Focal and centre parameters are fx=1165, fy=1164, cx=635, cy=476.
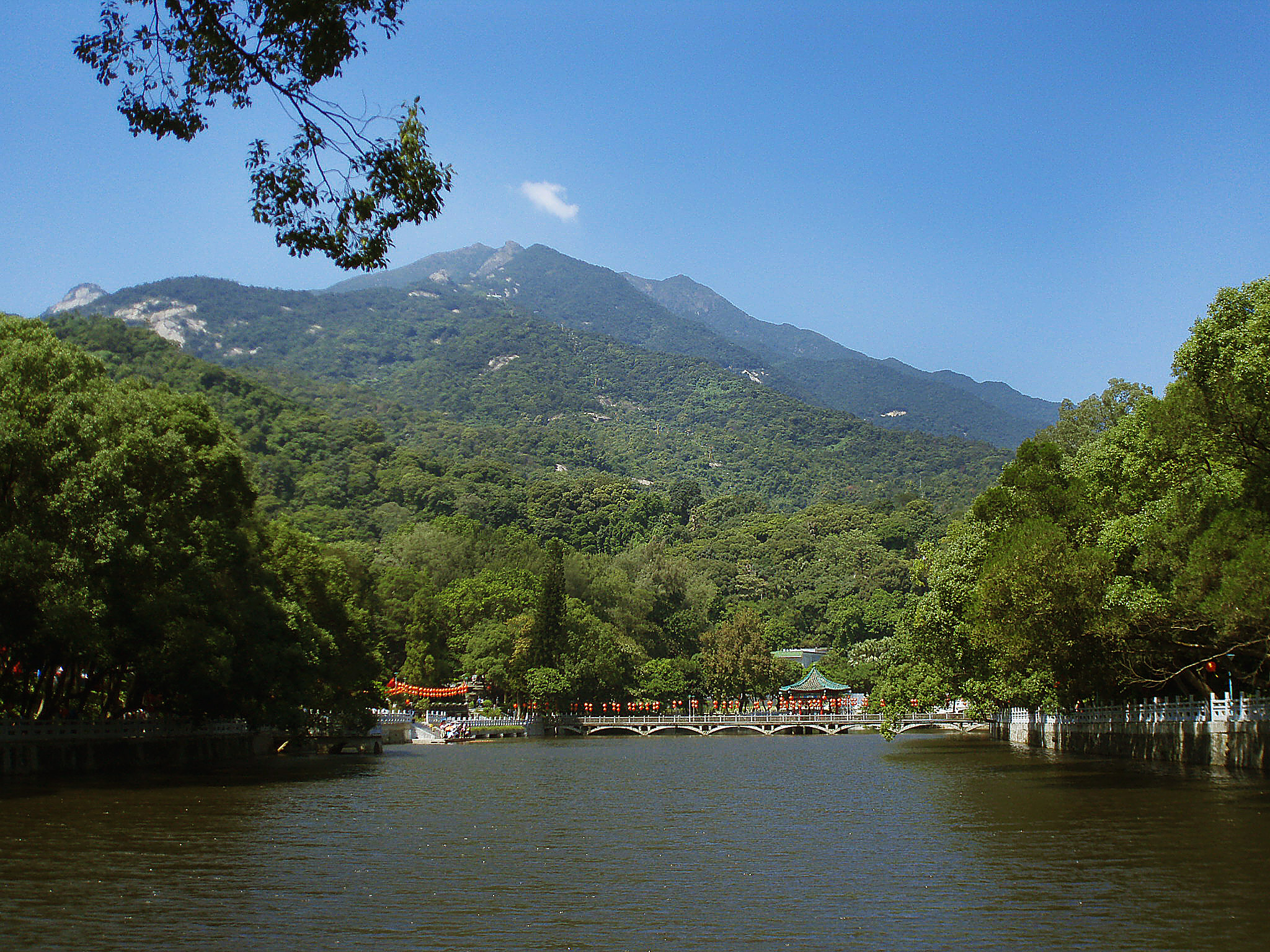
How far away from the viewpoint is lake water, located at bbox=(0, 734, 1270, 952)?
1195 cm

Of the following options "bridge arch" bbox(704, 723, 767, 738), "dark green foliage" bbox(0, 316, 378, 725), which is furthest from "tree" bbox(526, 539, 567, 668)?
"dark green foliage" bbox(0, 316, 378, 725)

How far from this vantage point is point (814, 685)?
107 metres

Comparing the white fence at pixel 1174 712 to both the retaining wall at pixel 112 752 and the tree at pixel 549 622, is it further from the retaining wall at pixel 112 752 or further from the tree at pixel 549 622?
the tree at pixel 549 622

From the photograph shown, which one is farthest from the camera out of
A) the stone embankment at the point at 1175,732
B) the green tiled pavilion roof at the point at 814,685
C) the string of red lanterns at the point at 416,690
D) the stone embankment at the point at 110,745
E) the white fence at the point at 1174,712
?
the green tiled pavilion roof at the point at 814,685

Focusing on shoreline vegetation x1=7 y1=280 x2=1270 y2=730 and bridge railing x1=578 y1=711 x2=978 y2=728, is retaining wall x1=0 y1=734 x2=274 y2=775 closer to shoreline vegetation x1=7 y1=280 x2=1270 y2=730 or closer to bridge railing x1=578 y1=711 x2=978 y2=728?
shoreline vegetation x1=7 y1=280 x2=1270 y2=730

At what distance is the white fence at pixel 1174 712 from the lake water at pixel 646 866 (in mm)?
2249

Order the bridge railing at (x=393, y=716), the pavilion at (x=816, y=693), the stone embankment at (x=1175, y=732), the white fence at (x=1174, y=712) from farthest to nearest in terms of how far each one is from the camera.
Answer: the pavilion at (x=816, y=693) < the bridge railing at (x=393, y=716) < the white fence at (x=1174, y=712) < the stone embankment at (x=1175, y=732)

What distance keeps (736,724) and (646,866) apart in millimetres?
79247

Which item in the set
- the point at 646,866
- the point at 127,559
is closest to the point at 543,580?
the point at 127,559

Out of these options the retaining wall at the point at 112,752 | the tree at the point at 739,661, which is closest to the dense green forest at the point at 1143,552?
the retaining wall at the point at 112,752

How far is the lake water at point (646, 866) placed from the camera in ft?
39.2

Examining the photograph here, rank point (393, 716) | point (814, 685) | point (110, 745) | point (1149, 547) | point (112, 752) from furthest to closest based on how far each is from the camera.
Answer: point (814, 685)
point (393, 716)
point (112, 752)
point (110, 745)
point (1149, 547)

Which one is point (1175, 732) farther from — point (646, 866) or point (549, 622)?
point (549, 622)

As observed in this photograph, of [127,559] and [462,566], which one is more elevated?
[462,566]
